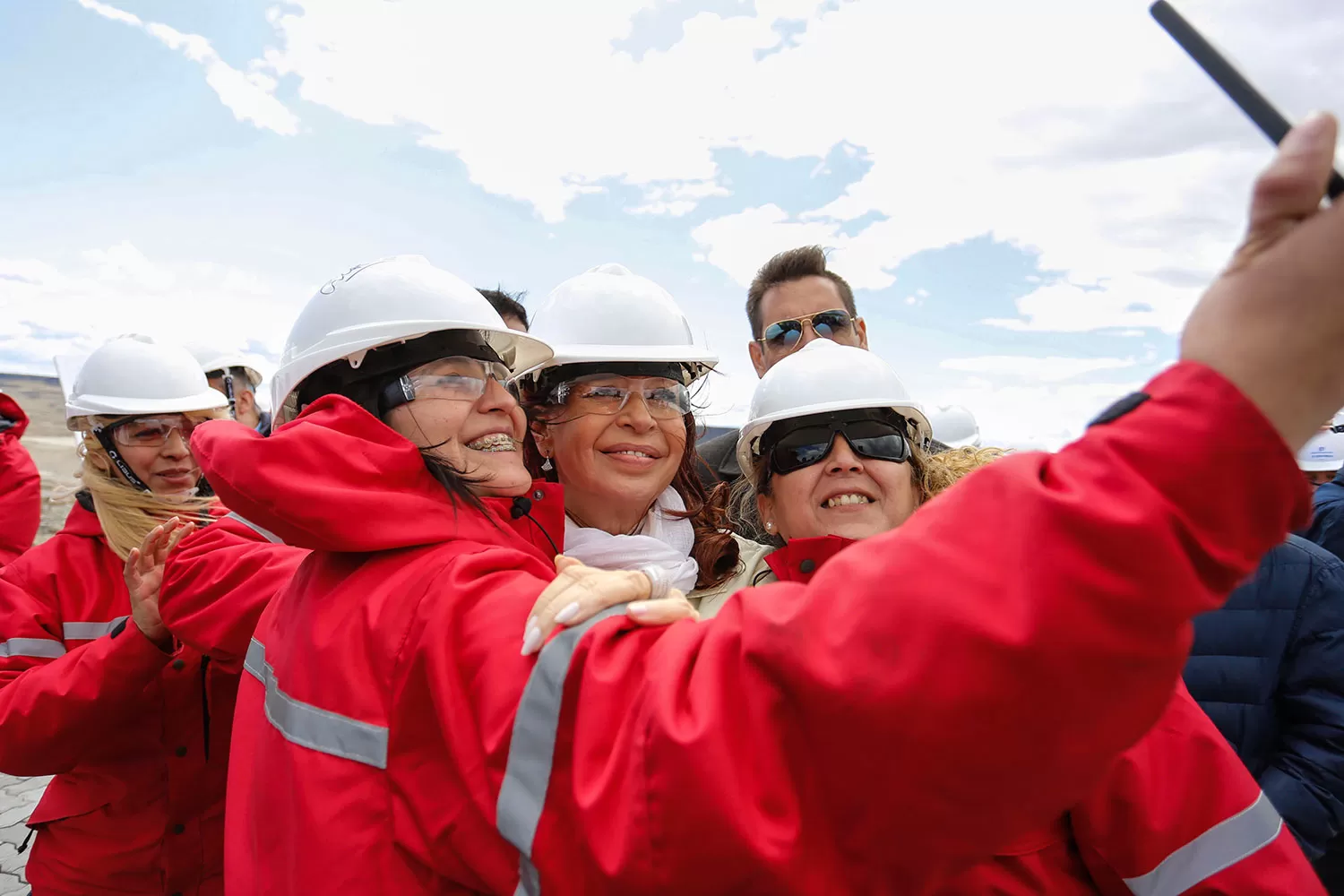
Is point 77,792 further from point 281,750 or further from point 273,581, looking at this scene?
point 281,750

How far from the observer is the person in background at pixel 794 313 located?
518 cm

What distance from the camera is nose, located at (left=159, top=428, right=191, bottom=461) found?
352 cm

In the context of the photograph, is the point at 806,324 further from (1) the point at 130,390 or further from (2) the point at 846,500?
(1) the point at 130,390

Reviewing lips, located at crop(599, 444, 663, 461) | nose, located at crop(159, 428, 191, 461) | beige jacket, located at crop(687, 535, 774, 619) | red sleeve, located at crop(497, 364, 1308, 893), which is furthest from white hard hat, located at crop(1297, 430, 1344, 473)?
nose, located at crop(159, 428, 191, 461)

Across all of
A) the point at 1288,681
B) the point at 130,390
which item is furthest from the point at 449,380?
the point at 1288,681

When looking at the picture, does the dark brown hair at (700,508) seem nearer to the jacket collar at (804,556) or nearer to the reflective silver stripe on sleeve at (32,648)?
the jacket collar at (804,556)

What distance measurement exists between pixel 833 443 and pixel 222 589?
6.88 ft

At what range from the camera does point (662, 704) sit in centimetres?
94

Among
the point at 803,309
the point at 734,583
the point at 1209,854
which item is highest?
the point at 803,309

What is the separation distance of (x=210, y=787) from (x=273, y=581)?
1.14 m

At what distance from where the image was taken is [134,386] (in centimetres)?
359

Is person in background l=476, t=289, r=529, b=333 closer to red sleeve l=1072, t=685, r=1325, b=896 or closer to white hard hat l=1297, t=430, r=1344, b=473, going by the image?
red sleeve l=1072, t=685, r=1325, b=896

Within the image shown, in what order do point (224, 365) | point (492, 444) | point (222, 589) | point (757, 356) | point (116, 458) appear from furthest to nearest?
point (224, 365)
point (757, 356)
point (116, 458)
point (222, 589)
point (492, 444)

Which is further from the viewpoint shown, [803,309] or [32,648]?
[803,309]
